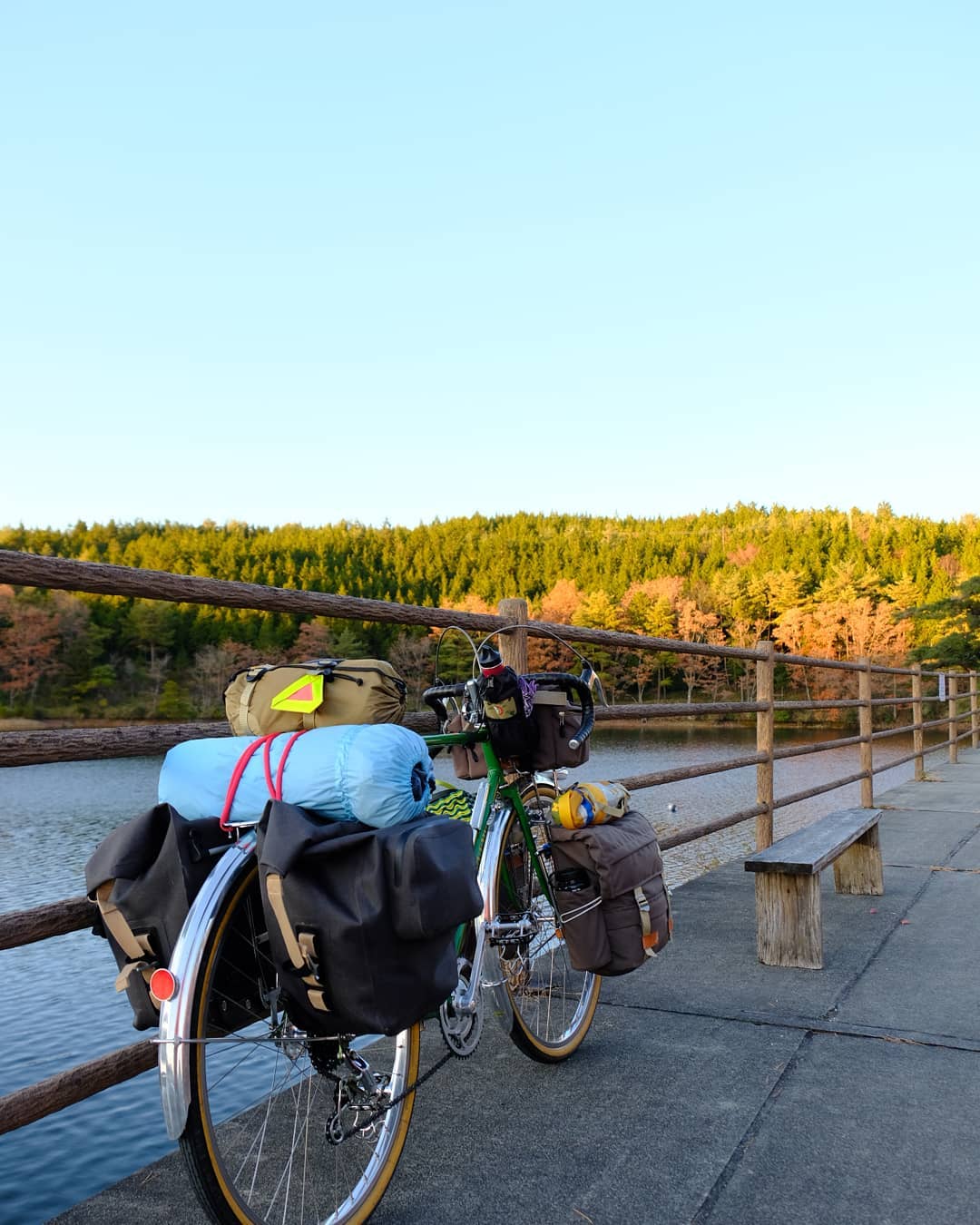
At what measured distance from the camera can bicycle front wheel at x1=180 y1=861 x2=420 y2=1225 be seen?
163 centimetres

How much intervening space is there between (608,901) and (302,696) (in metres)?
1.16

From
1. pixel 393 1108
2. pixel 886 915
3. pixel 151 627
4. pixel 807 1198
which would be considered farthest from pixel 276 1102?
pixel 151 627

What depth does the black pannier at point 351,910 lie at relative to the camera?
1577mm

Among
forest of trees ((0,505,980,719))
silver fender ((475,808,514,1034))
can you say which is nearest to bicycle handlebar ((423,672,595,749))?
silver fender ((475,808,514,1034))

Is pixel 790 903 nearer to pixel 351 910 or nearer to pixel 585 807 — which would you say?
pixel 585 807

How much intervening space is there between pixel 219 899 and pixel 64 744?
20.8 inches

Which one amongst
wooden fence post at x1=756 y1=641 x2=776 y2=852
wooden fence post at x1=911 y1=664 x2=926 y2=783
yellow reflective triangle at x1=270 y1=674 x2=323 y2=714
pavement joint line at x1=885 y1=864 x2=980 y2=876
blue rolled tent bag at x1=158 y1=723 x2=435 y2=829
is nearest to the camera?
blue rolled tent bag at x1=158 y1=723 x2=435 y2=829

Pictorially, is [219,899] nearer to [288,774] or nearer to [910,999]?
[288,774]

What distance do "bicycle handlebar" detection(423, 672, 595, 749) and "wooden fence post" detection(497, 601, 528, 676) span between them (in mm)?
594

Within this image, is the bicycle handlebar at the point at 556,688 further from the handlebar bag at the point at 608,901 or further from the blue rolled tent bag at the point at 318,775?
the blue rolled tent bag at the point at 318,775

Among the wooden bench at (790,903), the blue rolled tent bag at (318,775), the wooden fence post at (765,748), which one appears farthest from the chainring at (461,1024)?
the wooden fence post at (765,748)

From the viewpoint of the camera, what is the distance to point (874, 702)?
8.55 meters

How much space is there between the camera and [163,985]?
159 centimetres

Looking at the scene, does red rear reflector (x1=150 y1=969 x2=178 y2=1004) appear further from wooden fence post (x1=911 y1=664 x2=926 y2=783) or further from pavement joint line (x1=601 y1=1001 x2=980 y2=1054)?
wooden fence post (x1=911 y1=664 x2=926 y2=783)
